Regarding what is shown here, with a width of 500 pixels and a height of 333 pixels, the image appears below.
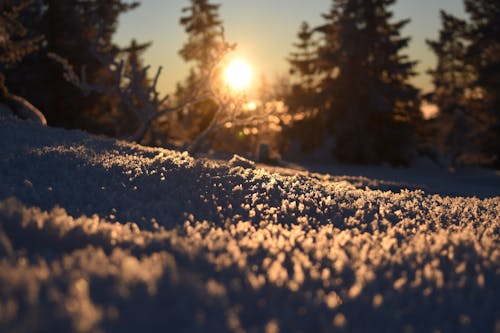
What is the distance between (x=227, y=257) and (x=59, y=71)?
26.2m

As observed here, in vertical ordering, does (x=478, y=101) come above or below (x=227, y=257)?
above

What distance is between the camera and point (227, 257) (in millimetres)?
3504

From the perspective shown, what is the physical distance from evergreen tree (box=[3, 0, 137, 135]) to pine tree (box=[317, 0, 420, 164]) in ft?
42.6

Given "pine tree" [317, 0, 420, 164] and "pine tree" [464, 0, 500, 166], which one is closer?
"pine tree" [317, 0, 420, 164]

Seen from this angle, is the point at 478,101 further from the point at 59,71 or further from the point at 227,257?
the point at 227,257

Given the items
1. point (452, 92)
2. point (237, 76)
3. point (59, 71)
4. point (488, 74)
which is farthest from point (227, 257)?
point (452, 92)

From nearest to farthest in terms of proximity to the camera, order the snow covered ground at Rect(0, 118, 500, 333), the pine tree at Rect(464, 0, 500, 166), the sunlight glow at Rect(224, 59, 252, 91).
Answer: the snow covered ground at Rect(0, 118, 500, 333)
the sunlight glow at Rect(224, 59, 252, 91)
the pine tree at Rect(464, 0, 500, 166)

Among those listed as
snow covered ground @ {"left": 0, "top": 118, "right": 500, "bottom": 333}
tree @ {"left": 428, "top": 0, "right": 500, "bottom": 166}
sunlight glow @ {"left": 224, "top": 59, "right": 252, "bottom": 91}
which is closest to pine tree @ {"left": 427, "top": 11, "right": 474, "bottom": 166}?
tree @ {"left": 428, "top": 0, "right": 500, "bottom": 166}

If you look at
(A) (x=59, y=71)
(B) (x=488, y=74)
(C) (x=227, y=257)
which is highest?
(B) (x=488, y=74)

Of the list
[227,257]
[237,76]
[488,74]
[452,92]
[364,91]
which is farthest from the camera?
[452,92]

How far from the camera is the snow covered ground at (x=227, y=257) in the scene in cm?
253

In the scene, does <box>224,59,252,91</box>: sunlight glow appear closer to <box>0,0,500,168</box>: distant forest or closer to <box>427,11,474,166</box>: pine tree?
<box>0,0,500,168</box>: distant forest

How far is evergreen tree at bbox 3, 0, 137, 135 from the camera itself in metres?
26.6

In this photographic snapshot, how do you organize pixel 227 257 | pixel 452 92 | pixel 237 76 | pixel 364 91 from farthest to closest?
pixel 452 92
pixel 364 91
pixel 237 76
pixel 227 257
